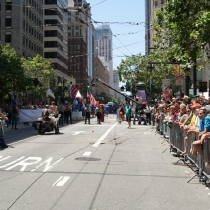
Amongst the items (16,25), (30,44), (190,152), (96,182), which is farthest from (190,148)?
(30,44)

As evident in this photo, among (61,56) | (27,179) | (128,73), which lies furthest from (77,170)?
(61,56)

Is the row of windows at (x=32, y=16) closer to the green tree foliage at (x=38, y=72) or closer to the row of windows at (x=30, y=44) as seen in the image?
the row of windows at (x=30, y=44)

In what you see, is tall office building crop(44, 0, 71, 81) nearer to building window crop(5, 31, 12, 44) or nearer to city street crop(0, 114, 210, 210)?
building window crop(5, 31, 12, 44)

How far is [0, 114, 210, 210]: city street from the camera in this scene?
21.7ft

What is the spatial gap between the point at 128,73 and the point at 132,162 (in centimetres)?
5531

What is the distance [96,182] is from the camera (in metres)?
8.35

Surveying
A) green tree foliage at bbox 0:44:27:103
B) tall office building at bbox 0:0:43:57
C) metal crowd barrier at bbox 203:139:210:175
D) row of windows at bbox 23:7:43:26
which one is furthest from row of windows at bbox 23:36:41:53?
metal crowd barrier at bbox 203:139:210:175

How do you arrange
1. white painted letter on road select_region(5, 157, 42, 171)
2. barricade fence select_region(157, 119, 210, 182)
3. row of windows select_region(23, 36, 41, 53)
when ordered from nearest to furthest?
barricade fence select_region(157, 119, 210, 182)
white painted letter on road select_region(5, 157, 42, 171)
row of windows select_region(23, 36, 41, 53)

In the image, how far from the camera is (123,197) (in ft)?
23.2

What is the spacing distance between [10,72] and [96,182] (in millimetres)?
43371

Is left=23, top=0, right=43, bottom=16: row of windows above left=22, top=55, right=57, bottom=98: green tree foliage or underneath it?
above

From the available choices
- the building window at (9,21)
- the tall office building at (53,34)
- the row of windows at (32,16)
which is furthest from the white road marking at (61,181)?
the tall office building at (53,34)

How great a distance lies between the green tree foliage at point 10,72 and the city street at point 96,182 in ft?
122

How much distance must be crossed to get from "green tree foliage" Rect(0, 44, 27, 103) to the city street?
37261 millimetres
